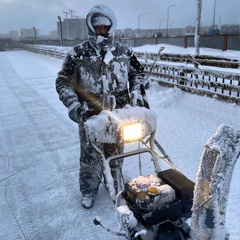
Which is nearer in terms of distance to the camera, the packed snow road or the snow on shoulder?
the snow on shoulder

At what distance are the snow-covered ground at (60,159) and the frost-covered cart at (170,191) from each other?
982mm

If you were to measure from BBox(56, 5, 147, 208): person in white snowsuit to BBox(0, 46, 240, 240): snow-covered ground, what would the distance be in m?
0.73

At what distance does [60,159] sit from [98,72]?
2.17m

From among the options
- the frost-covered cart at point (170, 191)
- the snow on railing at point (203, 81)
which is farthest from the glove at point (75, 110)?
the snow on railing at point (203, 81)

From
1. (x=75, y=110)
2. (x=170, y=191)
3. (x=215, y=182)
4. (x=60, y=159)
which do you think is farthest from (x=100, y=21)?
(x=60, y=159)

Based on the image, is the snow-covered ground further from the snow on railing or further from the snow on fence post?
the snow on fence post

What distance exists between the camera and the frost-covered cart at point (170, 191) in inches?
61.2

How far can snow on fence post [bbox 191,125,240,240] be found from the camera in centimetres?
153

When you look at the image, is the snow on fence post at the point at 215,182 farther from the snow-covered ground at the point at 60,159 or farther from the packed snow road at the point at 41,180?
the packed snow road at the point at 41,180

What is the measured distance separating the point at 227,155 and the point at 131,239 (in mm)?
975

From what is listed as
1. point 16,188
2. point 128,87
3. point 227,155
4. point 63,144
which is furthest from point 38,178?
point 227,155

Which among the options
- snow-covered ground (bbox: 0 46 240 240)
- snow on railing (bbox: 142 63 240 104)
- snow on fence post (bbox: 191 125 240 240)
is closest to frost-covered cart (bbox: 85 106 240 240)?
snow on fence post (bbox: 191 125 240 240)

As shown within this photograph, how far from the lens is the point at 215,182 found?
155 centimetres

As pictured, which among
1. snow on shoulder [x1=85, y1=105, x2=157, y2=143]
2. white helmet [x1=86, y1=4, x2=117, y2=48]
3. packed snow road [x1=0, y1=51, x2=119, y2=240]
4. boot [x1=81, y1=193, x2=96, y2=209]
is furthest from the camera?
boot [x1=81, y1=193, x2=96, y2=209]
